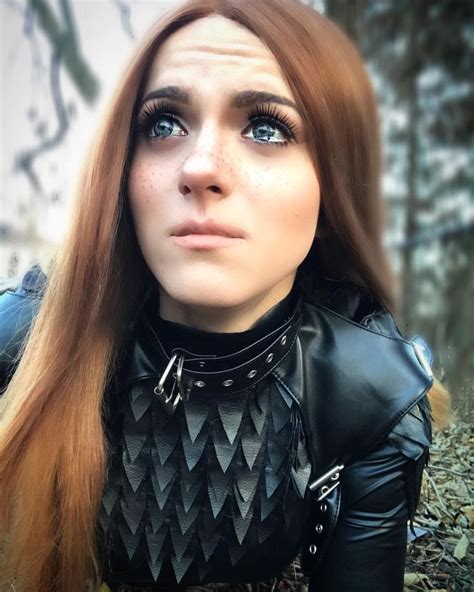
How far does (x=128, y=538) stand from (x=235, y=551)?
13cm

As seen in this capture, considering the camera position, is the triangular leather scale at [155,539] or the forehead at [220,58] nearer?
the forehead at [220,58]

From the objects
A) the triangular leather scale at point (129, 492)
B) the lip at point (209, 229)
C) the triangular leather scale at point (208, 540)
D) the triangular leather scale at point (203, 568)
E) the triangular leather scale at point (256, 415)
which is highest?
the lip at point (209, 229)

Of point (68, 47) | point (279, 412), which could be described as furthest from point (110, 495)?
point (68, 47)

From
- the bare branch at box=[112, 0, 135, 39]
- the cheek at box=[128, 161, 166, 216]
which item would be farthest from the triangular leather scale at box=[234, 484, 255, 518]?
the bare branch at box=[112, 0, 135, 39]

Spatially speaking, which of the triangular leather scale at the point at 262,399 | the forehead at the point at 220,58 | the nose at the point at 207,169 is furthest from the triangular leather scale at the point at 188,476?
the forehead at the point at 220,58

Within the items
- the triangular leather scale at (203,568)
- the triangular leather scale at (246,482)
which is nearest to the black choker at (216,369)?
the triangular leather scale at (246,482)

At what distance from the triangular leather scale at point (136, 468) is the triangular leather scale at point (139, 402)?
0.04 m

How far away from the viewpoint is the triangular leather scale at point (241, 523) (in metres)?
0.69

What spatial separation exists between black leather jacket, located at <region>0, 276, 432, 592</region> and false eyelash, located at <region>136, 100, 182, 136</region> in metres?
0.25

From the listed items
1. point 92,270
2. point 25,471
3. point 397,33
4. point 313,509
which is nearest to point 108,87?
point 92,270

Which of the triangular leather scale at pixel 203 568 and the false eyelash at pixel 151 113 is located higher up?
the false eyelash at pixel 151 113

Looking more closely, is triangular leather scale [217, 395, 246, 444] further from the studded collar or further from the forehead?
the forehead

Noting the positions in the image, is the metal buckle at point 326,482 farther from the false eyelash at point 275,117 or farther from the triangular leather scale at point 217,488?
the false eyelash at point 275,117

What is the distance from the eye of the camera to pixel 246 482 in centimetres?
68
